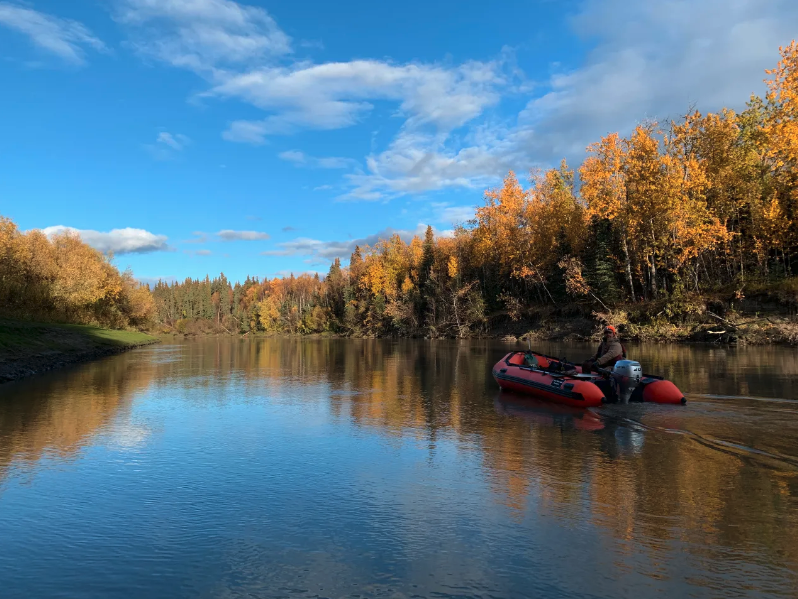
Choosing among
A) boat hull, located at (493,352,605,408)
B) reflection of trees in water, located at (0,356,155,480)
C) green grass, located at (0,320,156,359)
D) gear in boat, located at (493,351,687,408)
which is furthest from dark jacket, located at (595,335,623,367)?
green grass, located at (0,320,156,359)

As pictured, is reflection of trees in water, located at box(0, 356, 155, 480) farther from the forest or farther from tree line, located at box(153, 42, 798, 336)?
tree line, located at box(153, 42, 798, 336)

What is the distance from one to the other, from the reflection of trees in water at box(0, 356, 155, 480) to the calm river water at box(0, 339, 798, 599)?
0.10 metres

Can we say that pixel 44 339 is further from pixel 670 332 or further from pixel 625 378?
pixel 670 332

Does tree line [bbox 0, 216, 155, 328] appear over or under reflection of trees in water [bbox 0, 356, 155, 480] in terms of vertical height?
over

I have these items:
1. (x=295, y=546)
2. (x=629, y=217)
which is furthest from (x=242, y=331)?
(x=295, y=546)

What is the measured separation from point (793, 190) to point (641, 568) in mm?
37095

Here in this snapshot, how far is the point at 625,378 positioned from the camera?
47.1ft

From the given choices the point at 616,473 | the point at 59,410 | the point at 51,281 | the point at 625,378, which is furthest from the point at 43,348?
the point at 616,473

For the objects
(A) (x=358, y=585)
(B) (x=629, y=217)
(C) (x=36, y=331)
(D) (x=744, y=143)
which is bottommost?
(A) (x=358, y=585)

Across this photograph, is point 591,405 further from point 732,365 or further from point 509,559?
point 732,365

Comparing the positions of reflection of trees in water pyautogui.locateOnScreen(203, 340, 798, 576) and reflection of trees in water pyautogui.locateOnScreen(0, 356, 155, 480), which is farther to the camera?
reflection of trees in water pyautogui.locateOnScreen(0, 356, 155, 480)

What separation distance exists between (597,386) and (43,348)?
30573mm

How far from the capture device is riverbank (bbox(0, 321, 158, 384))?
24472 mm

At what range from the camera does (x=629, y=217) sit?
41.0 metres
